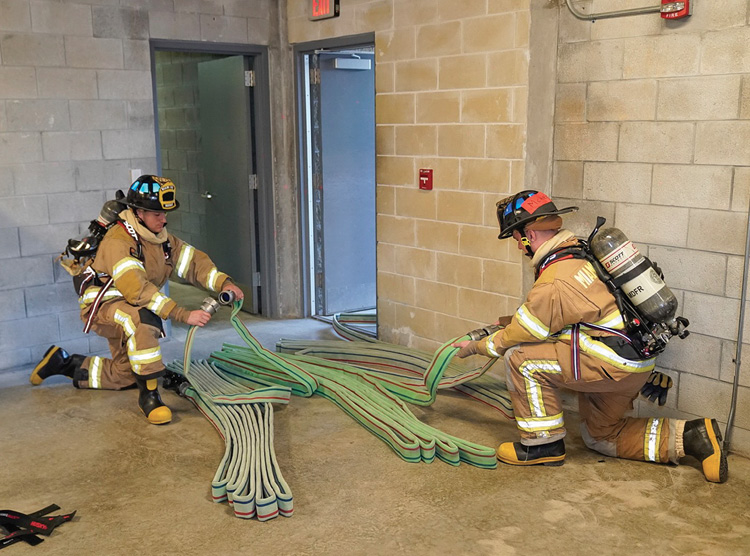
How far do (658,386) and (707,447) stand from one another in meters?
0.45

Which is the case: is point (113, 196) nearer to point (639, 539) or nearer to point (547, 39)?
point (547, 39)

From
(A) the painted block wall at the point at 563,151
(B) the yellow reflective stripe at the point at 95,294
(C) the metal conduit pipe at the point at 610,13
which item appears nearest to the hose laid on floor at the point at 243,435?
(B) the yellow reflective stripe at the point at 95,294

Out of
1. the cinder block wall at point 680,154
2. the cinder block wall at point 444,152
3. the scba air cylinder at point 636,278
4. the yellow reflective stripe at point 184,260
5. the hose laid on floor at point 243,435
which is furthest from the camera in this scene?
the yellow reflective stripe at point 184,260

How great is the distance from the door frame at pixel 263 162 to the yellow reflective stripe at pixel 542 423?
355 centimetres

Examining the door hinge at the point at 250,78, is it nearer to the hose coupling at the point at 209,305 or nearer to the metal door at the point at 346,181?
the metal door at the point at 346,181

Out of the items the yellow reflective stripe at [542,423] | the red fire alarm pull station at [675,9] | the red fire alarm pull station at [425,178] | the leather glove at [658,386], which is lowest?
the yellow reflective stripe at [542,423]

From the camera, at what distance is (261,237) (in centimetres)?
684

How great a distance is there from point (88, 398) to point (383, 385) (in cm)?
190

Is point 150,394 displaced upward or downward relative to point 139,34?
downward

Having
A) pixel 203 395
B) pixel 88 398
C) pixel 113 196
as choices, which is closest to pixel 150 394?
pixel 203 395

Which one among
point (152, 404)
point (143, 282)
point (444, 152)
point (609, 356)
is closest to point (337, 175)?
point (444, 152)

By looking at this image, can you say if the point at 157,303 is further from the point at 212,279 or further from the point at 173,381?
the point at 173,381

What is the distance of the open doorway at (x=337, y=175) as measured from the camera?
6.58 m

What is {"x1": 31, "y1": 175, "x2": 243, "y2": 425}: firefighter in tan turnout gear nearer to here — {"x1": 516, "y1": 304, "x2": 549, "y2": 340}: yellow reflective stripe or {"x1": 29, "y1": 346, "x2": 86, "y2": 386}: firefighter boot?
{"x1": 29, "y1": 346, "x2": 86, "y2": 386}: firefighter boot
